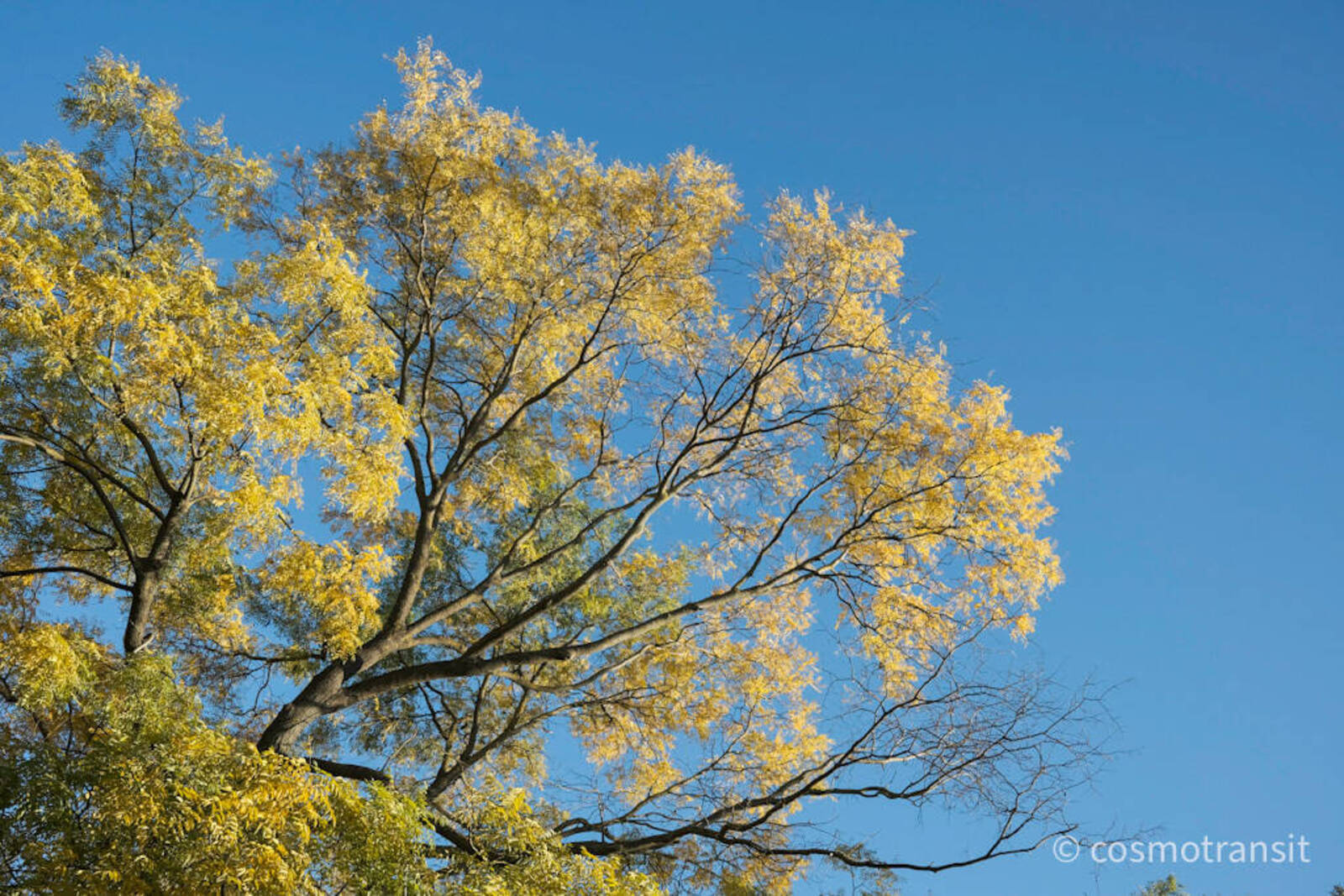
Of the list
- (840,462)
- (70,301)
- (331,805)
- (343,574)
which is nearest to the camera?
(331,805)

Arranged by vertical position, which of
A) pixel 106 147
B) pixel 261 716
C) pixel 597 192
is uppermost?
pixel 597 192

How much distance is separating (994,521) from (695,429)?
262cm

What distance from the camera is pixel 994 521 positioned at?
29.2ft

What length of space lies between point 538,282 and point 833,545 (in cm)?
340

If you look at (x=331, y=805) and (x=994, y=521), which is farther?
(x=994, y=521)

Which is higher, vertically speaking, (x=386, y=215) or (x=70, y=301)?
(x=386, y=215)

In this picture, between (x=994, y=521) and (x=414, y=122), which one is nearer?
(x=994, y=521)

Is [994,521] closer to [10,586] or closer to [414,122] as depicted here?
[414,122]

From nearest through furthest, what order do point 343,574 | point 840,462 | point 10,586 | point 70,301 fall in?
point 70,301 → point 343,574 → point 10,586 → point 840,462

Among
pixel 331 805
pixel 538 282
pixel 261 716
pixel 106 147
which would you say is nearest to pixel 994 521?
pixel 538 282

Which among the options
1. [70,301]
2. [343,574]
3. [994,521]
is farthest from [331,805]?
[994,521]

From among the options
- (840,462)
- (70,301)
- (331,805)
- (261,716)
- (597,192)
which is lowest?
(331,805)

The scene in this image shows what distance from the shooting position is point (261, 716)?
991 cm

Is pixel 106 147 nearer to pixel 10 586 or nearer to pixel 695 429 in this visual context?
pixel 10 586
